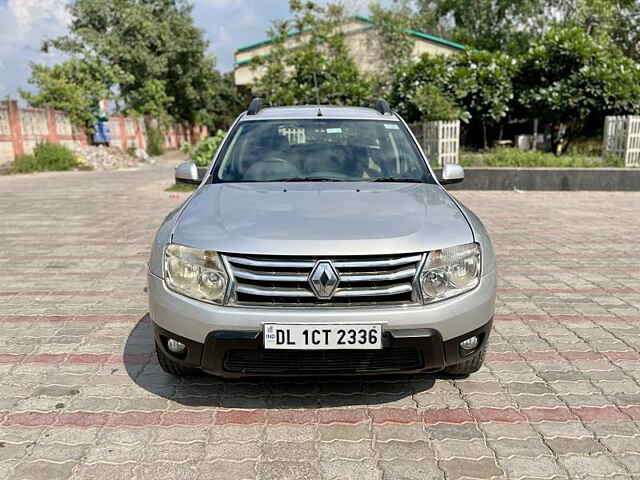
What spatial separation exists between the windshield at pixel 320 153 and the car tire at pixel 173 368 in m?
1.29

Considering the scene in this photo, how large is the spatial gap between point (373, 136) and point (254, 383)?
205 centimetres

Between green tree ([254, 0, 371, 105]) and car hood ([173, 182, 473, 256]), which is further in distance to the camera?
green tree ([254, 0, 371, 105])

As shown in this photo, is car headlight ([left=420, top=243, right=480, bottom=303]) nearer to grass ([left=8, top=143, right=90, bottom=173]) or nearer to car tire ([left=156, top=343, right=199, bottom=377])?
car tire ([left=156, top=343, right=199, bottom=377])

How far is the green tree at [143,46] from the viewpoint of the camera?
119ft

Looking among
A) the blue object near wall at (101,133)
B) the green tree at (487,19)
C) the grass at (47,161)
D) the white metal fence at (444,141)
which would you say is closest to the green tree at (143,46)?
the blue object near wall at (101,133)

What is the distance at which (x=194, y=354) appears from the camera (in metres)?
2.79

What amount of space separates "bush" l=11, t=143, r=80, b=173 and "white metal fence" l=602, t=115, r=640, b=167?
21271 mm

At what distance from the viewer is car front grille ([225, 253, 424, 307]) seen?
2670mm

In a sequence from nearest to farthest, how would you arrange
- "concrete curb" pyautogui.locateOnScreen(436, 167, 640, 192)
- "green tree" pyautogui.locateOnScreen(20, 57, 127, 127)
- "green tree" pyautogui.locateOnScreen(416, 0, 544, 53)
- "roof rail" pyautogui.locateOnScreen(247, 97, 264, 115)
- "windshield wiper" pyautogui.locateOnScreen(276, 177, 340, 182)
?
Answer: "windshield wiper" pyautogui.locateOnScreen(276, 177, 340, 182)
"roof rail" pyautogui.locateOnScreen(247, 97, 264, 115)
"concrete curb" pyautogui.locateOnScreen(436, 167, 640, 192)
"green tree" pyautogui.locateOnScreen(20, 57, 127, 127)
"green tree" pyautogui.locateOnScreen(416, 0, 544, 53)

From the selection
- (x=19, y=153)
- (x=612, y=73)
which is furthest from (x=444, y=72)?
(x=19, y=153)

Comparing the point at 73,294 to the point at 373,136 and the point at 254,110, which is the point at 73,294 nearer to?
the point at 254,110

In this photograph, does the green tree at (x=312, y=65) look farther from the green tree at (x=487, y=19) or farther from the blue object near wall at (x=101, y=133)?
the green tree at (x=487, y=19)

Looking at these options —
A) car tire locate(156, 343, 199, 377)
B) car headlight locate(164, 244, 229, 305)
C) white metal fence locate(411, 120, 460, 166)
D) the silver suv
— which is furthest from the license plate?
white metal fence locate(411, 120, 460, 166)

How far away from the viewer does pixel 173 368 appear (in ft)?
10.6
